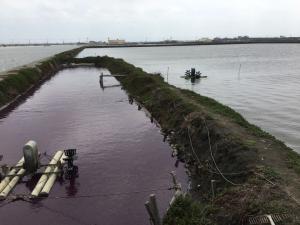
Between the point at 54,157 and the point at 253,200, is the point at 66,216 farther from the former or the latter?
the point at 253,200

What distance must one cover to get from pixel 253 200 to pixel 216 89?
40681 mm

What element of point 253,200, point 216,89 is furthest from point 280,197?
point 216,89

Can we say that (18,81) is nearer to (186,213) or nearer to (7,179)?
(7,179)

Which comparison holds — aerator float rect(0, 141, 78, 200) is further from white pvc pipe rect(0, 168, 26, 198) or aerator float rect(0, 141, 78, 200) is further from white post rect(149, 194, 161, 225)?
white post rect(149, 194, 161, 225)

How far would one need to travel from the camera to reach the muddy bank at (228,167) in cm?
1253

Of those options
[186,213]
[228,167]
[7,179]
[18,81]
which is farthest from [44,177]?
[18,81]

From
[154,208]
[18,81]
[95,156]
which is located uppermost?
[154,208]

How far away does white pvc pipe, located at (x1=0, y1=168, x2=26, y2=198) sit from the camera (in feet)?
56.1

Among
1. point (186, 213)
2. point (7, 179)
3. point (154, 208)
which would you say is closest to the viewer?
point (154, 208)

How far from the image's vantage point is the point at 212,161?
1841 centimetres

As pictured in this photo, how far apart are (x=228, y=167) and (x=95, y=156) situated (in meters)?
9.08

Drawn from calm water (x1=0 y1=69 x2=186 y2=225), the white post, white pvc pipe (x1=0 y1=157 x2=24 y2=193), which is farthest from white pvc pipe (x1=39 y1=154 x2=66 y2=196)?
the white post

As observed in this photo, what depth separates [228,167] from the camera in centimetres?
1681

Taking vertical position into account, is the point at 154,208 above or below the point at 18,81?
above
